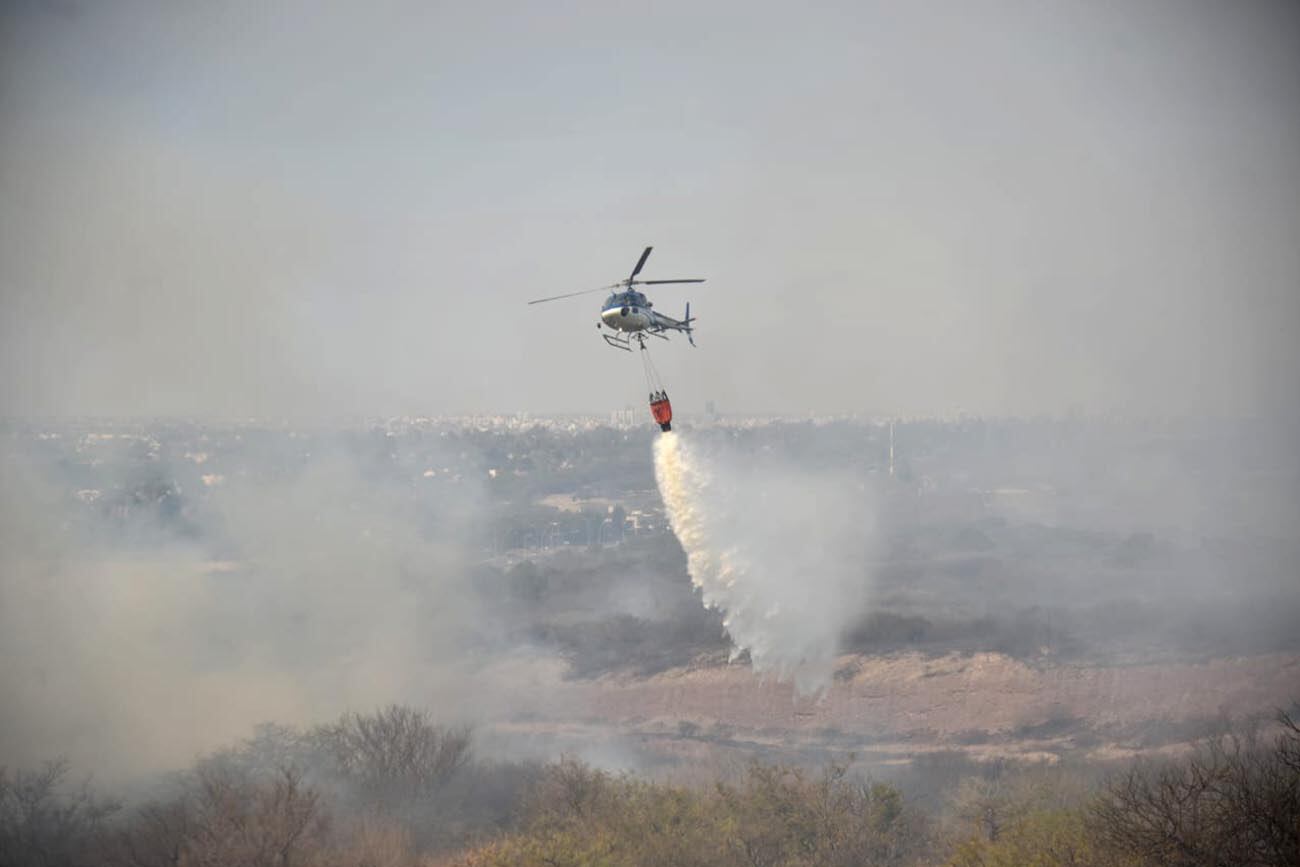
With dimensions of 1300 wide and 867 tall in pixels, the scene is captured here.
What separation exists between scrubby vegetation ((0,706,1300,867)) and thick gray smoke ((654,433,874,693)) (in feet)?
40.9

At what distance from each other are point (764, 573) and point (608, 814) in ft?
91.9

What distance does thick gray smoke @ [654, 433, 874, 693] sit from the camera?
52.0 metres

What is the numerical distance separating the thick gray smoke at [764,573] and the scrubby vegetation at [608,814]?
40.9ft

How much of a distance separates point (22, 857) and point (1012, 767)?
132 feet

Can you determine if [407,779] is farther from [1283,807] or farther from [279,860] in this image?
[1283,807]

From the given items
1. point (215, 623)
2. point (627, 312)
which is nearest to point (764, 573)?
point (627, 312)

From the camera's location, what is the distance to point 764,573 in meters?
60.2

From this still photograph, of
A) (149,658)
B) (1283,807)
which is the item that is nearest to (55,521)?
(149,658)

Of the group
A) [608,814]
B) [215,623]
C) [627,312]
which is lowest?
[608,814]

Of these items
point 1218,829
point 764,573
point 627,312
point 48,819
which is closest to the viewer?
point 1218,829

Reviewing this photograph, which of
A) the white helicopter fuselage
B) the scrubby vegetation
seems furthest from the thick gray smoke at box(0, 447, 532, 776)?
the white helicopter fuselage

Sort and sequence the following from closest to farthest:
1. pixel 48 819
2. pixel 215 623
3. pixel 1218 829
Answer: pixel 1218 829 < pixel 48 819 < pixel 215 623

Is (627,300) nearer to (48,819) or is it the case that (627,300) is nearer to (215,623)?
(48,819)

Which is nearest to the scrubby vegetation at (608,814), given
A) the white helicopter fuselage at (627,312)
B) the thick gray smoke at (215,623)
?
the thick gray smoke at (215,623)
